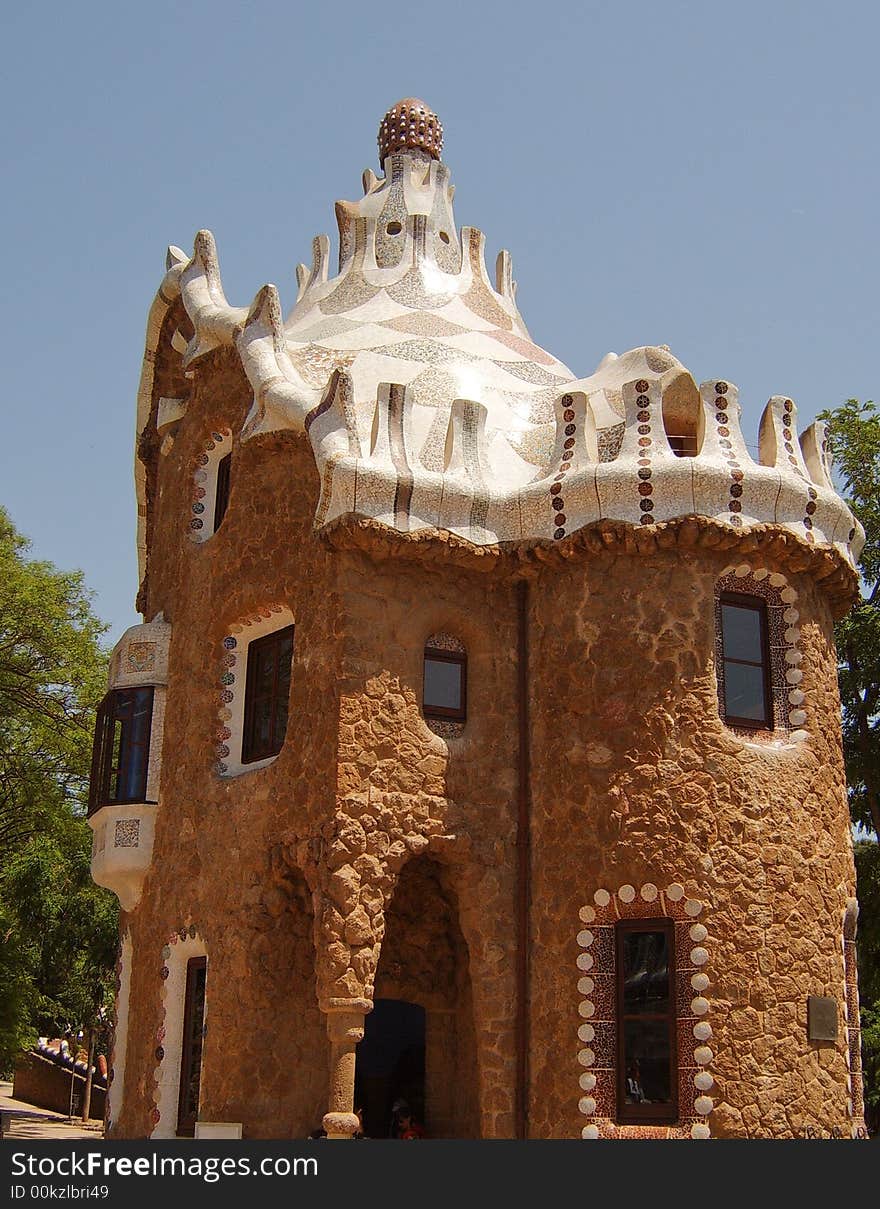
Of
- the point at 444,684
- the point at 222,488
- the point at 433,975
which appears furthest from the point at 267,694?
the point at 433,975

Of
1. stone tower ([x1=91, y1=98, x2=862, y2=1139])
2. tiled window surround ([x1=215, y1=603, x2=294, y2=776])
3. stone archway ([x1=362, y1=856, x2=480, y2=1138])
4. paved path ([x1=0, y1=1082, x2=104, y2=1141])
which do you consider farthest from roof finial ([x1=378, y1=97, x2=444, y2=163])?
paved path ([x1=0, y1=1082, x2=104, y2=1141])

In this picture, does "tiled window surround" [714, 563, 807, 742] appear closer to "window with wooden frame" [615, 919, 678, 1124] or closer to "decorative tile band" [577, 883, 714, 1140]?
"decorative tile band" [577, 883, 714, 1140]

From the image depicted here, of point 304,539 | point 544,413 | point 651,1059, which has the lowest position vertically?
point 651,1059

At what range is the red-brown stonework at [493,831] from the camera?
12375mm

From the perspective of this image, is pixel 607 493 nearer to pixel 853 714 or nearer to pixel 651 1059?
pixel 651 1059

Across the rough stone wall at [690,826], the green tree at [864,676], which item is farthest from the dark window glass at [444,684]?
the green tree at [864,676]

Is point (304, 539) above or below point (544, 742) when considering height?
above

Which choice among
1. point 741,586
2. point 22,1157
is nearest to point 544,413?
point 741,586

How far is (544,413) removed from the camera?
51.7 ft

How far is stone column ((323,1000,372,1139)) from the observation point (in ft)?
39.6

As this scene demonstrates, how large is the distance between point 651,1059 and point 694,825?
1904 millimetres

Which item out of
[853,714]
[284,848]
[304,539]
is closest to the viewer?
[284,848]

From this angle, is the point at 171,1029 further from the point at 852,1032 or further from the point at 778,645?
the point at 778,645

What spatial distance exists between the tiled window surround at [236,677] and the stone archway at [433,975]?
1.97m
